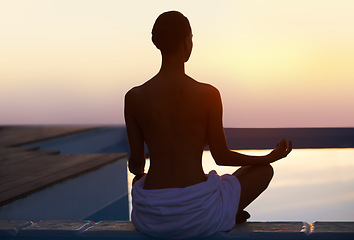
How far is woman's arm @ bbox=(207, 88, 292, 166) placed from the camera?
232cm

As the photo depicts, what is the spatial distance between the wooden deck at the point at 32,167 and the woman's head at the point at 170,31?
230cm

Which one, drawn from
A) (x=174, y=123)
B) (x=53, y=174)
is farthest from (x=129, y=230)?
(x=53, y=174)

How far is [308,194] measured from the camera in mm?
7086

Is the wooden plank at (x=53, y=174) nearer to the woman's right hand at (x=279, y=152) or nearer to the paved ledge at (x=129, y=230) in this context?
the paved ledge at (x=129, y=230)

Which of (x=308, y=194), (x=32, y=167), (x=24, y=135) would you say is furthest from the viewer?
(x=24, y=135)

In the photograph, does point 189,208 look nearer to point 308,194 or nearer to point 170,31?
point 170,31

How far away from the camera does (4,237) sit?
2.75 m

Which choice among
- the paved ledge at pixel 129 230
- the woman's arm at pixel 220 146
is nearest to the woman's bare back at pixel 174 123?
the woman's arm at pixel 220 146

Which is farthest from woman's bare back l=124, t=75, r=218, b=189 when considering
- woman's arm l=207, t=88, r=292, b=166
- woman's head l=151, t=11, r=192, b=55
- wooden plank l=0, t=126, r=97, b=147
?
wooden plank l=0, t=126, r=97, b=147

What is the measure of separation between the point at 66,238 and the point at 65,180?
244 cm

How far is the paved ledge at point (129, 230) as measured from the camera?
2.44m

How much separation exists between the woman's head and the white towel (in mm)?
693

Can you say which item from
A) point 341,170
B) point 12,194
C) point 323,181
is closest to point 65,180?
point 12,194

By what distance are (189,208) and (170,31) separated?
87 centimetres
